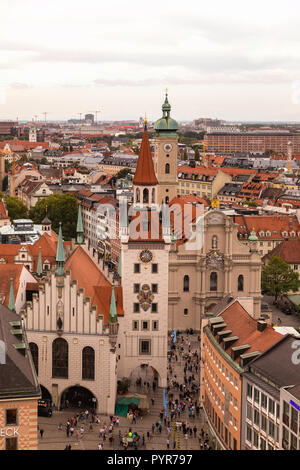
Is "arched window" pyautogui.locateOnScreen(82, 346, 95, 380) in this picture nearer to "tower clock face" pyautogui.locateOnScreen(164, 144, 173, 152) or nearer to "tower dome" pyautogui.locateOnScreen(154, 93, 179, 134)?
"tower clock face" pyautogui.locateOnScreen(164, 144, 173, 152)

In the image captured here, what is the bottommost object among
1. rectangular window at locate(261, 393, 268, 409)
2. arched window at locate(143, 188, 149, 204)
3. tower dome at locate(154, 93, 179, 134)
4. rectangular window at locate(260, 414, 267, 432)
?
rectangular window at locate(260, 414, 267, 432)

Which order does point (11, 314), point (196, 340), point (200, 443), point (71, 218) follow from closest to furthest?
point (11, 314)
point (200, 443)
point (196, 340)
point (71, 218)

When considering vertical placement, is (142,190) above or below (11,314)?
above

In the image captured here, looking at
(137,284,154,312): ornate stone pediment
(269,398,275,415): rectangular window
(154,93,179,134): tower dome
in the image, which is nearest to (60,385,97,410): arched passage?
(137,284,154,312): ornate stone pediment

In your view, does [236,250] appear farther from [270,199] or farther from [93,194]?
[270,199]

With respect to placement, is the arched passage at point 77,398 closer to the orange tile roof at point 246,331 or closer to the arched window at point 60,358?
the arched window at point 60,358

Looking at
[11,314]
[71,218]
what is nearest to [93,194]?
[71,218]
